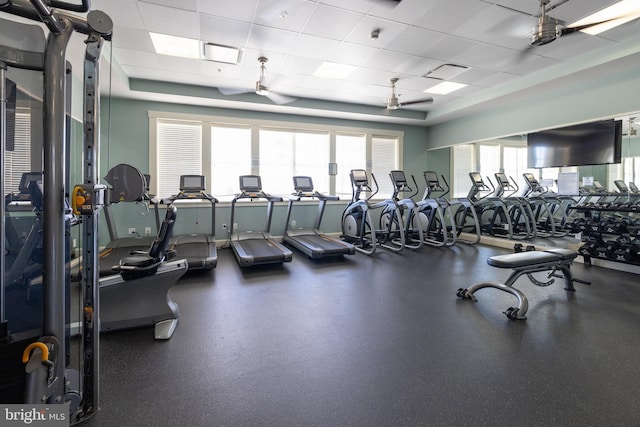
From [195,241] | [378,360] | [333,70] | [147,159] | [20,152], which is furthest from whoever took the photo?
[147,159]

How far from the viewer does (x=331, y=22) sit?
353 cm

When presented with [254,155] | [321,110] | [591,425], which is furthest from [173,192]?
[591,425]

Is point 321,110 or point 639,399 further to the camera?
point 321,110

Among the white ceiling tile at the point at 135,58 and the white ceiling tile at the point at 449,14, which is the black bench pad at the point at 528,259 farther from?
the white ceiling tile at the point at 135,58

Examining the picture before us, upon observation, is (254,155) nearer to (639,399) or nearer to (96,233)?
(96,233)

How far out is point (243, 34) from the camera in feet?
12.4

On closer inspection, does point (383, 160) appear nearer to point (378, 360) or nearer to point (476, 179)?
point (476, 179)

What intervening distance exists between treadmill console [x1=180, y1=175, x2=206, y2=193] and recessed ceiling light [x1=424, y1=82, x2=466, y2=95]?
4527 millimetres

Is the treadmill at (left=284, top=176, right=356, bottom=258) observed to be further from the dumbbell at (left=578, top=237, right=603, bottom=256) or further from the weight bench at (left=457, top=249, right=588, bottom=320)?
the dumbbell at (left=578, top=237, right=603, bottom=256)

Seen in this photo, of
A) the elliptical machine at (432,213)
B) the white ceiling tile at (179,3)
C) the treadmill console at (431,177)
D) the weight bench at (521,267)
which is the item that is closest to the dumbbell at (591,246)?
the weight bench at (521,267)

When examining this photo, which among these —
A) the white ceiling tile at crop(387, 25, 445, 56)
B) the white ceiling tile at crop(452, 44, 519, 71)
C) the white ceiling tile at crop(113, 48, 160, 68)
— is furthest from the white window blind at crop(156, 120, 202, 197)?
the white ceiling tile at crop(452, 44, 519, 71)

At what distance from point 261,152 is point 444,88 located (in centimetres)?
383

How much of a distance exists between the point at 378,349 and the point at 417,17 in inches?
135

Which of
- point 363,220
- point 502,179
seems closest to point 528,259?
point 363,220
